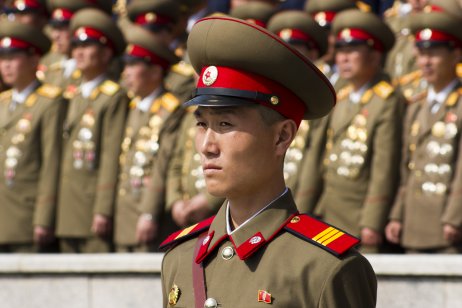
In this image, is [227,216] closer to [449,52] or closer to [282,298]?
[282,298]

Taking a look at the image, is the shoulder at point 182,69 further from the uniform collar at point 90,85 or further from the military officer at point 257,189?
the military officer at point 257,189

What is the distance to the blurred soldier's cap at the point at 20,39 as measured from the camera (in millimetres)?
10383

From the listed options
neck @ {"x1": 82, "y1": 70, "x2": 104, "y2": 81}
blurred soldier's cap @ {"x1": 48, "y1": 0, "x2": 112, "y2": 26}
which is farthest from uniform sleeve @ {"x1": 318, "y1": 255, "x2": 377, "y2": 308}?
blurred soldier's cap @ {"x1": 48, "y1": 0, "x2": 112, "y2": 26}

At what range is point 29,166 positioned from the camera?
1002 centimetres

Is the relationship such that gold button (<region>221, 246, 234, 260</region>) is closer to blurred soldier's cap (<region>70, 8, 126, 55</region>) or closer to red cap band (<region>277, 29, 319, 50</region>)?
red cap band (<region>277, 29, 319, 50</region>)

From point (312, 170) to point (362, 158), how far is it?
40cm

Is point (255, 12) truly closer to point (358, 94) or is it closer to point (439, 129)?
point (358, 94)

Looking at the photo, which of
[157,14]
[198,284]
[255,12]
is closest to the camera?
[198,284]

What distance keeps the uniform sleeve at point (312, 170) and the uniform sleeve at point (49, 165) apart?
2135 mm

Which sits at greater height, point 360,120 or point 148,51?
point 148,51

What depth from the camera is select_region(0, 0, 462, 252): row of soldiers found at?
8.53 meters

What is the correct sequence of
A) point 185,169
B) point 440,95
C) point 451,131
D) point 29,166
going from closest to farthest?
point 451,131
point 440,95
point 185,169
point 29,166

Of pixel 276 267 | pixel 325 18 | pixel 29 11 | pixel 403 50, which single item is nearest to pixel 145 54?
pixel 325 18

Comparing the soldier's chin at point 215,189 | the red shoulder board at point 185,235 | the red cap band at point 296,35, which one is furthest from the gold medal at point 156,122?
the soldier's chin at point 215,189
